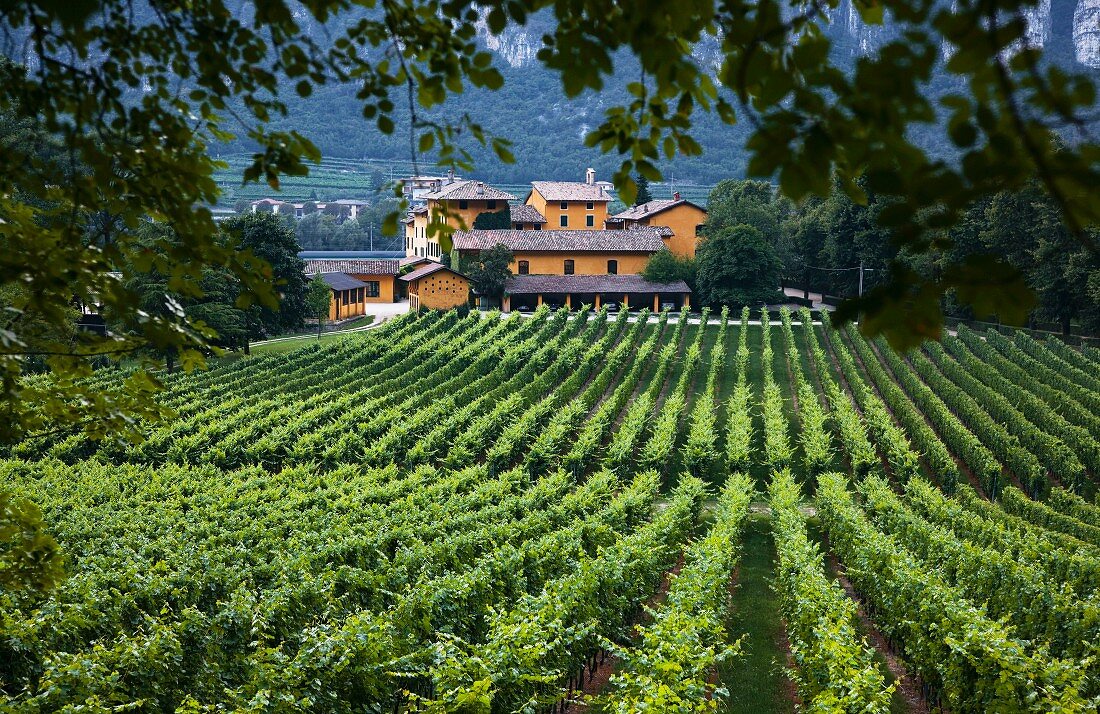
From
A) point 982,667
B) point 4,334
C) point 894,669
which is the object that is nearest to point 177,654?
point 4,334

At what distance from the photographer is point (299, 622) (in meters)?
10.4

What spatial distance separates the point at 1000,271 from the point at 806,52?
0.79 m

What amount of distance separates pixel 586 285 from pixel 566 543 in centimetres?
4391

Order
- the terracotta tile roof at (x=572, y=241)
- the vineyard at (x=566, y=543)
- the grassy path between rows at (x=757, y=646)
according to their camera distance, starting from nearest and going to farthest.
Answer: the vineyard at (x=566, y=543), the grassy path between rows at (x=757, y=646), the terracotta tile roof at (x=572, y=241)

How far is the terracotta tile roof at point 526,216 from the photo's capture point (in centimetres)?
6588

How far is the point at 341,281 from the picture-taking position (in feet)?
193

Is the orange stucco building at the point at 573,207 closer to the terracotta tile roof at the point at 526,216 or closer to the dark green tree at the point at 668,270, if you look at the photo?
the terracotta tile roof at the point at 526,216

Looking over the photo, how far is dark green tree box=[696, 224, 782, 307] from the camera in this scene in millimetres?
53344

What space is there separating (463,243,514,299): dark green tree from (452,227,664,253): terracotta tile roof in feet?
5.97

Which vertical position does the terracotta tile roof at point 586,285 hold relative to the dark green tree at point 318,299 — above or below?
above

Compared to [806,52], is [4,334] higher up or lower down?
lower down

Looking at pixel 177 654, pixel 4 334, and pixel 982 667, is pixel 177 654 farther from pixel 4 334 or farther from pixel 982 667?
pixel 982 667

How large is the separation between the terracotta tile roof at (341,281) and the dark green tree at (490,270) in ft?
28.4

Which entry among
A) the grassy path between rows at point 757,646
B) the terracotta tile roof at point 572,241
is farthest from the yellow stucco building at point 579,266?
the grassy path between rows at point 757,646
